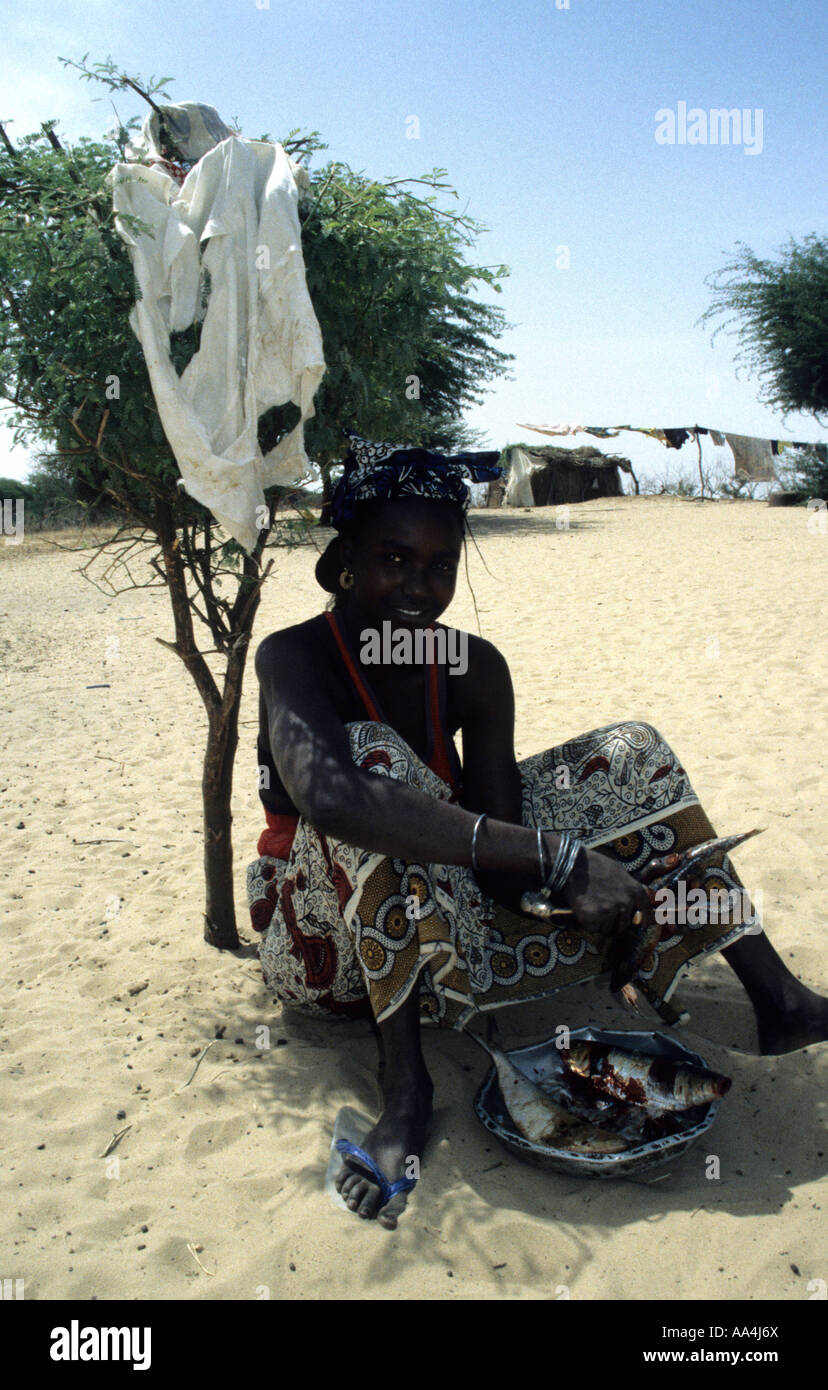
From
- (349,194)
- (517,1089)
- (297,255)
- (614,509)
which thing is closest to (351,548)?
(297,255)

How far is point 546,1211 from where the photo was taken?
2141 millimetres

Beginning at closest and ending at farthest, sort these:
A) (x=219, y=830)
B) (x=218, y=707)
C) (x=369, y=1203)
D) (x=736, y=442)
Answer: (x=369, y=1203), (x=218, y=707), (x=219, y=830), (x=736, y=442)

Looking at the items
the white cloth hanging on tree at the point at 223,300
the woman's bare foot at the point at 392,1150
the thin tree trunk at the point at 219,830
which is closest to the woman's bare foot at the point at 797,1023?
the woman's bare foot at the point at 392,1150

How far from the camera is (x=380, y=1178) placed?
2160 mm

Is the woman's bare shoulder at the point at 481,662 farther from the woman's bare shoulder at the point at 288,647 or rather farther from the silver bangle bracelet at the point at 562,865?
the silver bangle bracelet at the point at 562,865

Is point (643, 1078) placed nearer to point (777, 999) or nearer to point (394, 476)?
point (777, 999)

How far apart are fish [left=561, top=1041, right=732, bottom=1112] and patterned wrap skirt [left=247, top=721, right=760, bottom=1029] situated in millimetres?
165

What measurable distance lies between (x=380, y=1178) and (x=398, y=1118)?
5.3 inches

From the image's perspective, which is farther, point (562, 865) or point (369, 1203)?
point (562, 865)

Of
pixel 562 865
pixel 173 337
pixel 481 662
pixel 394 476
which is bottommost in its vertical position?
pixel 562 865

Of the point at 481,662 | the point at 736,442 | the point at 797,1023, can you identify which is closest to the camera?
the point at 797,1023

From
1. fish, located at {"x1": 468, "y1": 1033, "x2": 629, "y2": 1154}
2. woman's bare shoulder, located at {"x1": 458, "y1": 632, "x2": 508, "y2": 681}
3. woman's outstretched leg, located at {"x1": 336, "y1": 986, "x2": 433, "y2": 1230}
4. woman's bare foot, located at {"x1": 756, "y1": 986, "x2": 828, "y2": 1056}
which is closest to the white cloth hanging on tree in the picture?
woman's bare shoulder, located at {"x1": 458, "y1": 632, "x2": 508, "y2": 681}

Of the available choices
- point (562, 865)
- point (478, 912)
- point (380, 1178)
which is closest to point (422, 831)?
point (562, 865)

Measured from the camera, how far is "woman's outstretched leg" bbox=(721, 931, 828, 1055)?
2449 millimetres
